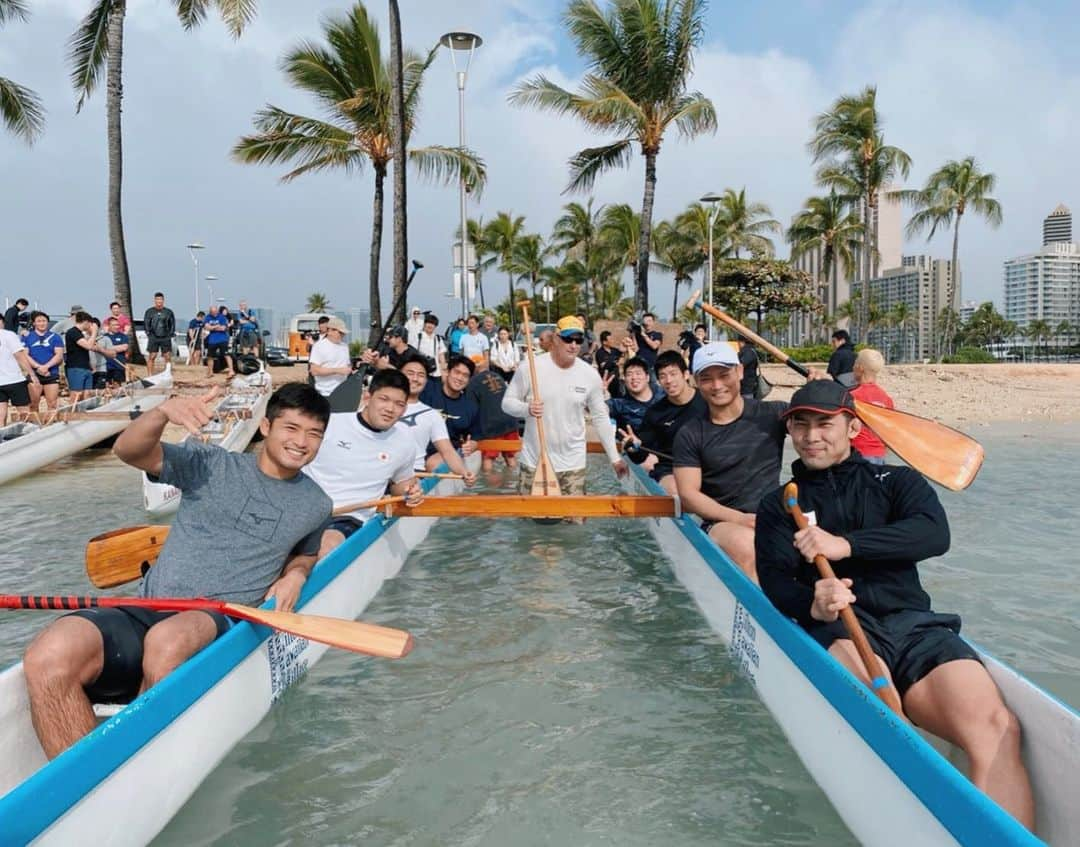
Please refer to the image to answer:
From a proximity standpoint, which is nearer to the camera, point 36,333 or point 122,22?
point 36,333

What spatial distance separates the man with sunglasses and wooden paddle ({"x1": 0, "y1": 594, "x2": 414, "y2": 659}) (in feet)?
11.8

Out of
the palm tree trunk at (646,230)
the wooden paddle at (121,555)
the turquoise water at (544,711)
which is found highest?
the palm tree trunk at (646,230)

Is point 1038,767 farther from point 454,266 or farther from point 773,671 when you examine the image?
point 454,266

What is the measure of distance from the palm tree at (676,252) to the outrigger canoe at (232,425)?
32.7 meters

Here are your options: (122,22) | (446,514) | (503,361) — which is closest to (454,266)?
(503,361)

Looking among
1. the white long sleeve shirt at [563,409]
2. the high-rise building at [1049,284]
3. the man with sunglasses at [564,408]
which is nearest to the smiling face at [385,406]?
the man with sunglasses at [564,408]

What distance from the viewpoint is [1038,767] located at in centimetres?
232

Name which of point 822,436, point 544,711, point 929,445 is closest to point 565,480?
point 544,711

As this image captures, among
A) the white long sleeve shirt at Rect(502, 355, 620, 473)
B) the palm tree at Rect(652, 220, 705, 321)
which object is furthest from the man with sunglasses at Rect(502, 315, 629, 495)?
the palm tree at Rect(652, 220, 705, 321)

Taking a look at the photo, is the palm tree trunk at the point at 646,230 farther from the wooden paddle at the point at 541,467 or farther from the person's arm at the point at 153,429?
the person's arm at the point at 153,429

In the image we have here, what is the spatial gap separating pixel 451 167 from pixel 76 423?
38.8ft

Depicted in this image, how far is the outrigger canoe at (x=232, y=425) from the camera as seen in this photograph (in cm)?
792

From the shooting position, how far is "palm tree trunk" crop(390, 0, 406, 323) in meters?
16.2

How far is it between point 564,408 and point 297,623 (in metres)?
3.91
